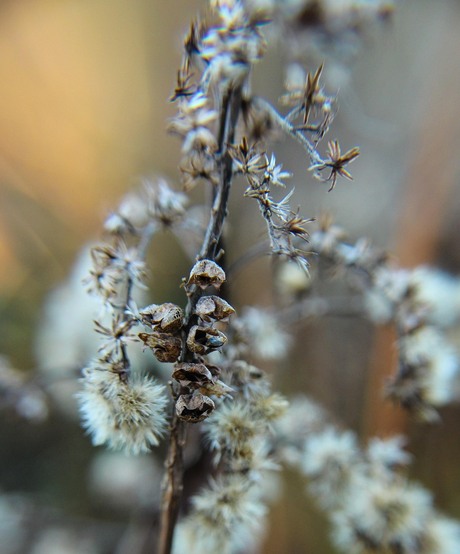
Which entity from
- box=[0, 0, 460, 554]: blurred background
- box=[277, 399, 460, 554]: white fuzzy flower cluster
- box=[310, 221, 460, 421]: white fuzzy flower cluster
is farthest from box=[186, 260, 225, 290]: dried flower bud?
box=[0, 0, 460, 554]: blurred background

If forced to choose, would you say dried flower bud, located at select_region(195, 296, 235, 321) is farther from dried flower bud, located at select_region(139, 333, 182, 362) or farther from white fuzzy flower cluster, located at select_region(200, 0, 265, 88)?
white fuzzy flower cluster, located at select_region(200, 0, 265, 88)

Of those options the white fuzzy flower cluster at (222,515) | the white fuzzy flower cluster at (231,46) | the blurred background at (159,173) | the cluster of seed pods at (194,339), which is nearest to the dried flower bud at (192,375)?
the cluster of seed pods at (194,339)

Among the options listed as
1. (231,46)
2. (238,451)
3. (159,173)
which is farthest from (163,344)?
(159,173)

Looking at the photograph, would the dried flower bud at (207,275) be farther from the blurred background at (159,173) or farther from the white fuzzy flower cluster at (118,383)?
the blurred background at (159,173)

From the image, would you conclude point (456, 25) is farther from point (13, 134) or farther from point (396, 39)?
point (13, 134)

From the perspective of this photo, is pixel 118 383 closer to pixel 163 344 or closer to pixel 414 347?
pixel 163 344

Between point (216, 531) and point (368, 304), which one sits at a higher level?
point (368, 304)

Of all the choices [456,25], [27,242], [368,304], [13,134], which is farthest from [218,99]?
[456,25]
